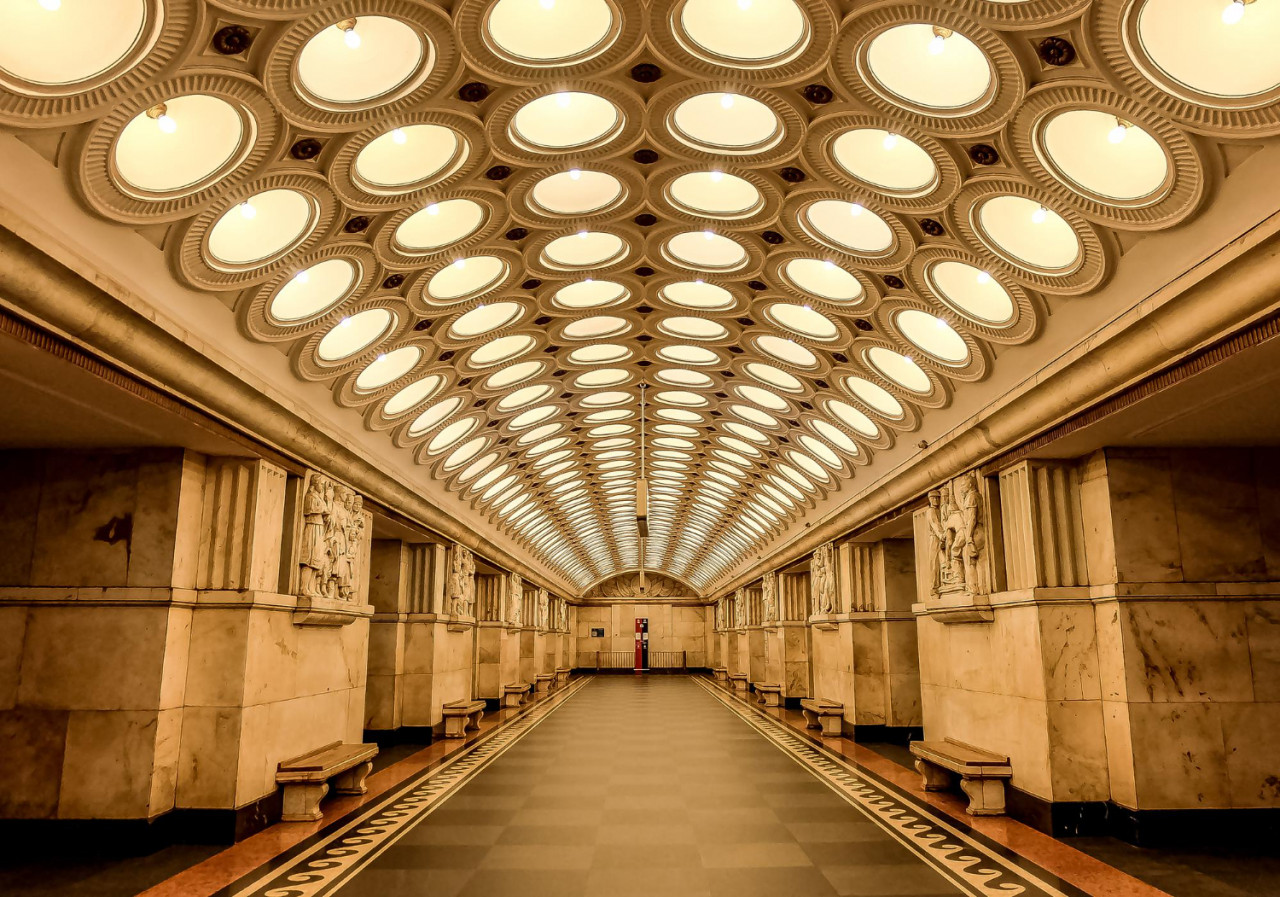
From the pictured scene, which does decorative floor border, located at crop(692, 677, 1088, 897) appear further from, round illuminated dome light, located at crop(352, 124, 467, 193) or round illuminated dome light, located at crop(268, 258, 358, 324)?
round illuminated dome light, located at crop(268, 258, 358, 324)

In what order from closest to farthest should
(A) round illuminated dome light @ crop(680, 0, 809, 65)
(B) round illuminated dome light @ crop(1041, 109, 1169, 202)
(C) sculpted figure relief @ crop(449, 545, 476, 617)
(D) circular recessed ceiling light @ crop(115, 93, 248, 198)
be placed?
(D) circular recessed ceiling light @ crop(115, 93, 248, 198) → (B) round illuminated dome light @ crop(1041, 109, 1169, 202) → (A) round illuminated dome light @ crop(680, 0, 809, 65) → (C) sculpted figure relief @ crop(449, 545, 476, 617)

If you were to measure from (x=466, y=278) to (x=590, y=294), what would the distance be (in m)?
2.16

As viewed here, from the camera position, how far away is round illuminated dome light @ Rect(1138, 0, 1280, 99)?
4.70 m

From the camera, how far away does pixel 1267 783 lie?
7848 mm

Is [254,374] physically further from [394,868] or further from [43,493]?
[394,868]

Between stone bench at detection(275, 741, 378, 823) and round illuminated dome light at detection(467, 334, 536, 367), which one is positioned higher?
round illuminated dome light at detection(467, 334, 536, 367)

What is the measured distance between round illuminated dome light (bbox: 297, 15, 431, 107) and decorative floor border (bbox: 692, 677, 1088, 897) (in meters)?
7.30

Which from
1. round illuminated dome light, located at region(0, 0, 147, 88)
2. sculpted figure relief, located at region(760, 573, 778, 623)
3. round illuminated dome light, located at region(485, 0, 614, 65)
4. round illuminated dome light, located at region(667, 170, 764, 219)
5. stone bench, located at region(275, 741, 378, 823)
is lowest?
stone bench, located at region(275, 741, 378, 823)

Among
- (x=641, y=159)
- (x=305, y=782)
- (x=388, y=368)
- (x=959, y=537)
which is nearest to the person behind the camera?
(x=641, y=159)

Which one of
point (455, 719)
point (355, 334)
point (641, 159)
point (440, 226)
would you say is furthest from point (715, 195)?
point (455, 719)

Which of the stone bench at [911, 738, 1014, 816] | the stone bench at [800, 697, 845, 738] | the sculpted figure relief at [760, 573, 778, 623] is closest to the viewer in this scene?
the stone bench at [911, 738, 1014, 816]

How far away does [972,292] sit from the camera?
28.3 feet

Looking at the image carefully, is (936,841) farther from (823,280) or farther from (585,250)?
(585,250)

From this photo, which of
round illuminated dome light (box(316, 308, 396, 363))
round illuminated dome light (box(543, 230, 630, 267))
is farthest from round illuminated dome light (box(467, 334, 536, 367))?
round illuminated dome light (box(316, 308, 396, 363))
